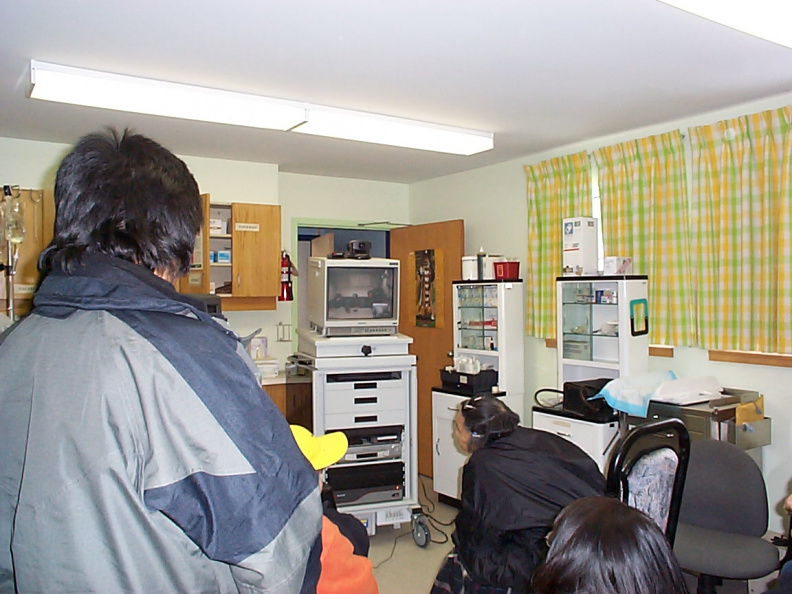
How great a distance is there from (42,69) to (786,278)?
146 inches

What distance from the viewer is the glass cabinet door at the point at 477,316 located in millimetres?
4824

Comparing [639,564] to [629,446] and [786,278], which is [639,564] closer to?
[629,446]

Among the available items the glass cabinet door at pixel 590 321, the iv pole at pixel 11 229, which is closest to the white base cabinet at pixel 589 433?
the glass cabinet door at pixel 590 321

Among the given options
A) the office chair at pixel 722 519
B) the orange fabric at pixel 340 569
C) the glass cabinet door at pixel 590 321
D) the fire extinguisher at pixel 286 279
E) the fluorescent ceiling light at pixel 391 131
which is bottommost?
the office chair at pixel 722 519

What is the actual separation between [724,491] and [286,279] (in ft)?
11.5

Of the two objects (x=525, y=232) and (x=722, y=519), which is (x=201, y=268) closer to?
(x=525, y=232)

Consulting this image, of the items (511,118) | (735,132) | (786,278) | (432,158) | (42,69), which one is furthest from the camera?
(432,158)

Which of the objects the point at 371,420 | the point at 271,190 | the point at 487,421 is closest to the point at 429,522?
the point at 371,420

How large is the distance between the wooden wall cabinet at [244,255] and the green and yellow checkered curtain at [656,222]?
7.91ft

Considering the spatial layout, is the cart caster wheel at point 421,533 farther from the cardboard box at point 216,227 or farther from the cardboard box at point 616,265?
the cardboard box at point 216,227

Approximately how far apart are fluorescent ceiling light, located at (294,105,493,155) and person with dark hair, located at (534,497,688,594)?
281 cm

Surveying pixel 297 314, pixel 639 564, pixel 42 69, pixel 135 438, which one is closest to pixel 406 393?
pixel 297 314

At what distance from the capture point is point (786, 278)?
3.30 meters

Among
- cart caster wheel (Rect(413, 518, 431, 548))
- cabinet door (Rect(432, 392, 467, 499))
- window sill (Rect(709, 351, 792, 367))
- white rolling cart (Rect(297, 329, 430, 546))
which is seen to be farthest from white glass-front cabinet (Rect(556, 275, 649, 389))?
cart caster wheel (Rect(413, 518, 431, 548))
